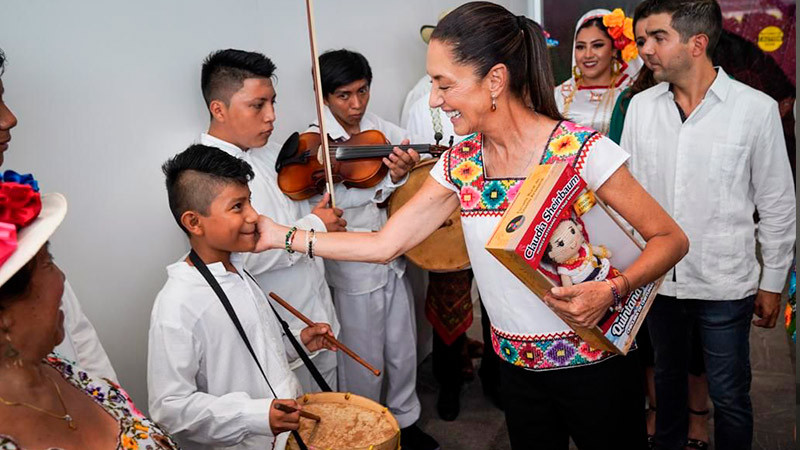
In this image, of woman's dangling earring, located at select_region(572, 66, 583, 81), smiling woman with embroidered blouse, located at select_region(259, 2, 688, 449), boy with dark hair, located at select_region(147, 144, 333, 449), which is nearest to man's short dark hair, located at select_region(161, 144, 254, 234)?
boy with dark hair, located at select_region(147, 144, 333, 449)

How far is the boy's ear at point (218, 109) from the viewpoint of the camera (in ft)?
9.14

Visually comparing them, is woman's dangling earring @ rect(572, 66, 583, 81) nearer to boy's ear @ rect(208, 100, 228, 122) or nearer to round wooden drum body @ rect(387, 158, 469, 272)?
round wooden drum body @ rect(387, 158, 469, 272)

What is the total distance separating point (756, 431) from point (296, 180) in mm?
2431

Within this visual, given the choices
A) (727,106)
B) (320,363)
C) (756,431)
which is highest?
(727,106)

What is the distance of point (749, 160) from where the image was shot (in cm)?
271

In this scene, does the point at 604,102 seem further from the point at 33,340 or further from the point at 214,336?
the point at 33,340

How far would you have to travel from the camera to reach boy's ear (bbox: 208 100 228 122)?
2787mm

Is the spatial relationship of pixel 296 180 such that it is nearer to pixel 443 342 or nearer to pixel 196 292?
pixel 196 292

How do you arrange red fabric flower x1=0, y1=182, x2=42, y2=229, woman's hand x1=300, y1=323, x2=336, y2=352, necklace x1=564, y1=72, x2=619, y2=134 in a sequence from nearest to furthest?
red fabric flower x1=0, y1=182, x2=42, y2=229 → woman's hand x1=300, y1=323, x2=336, y2=352 → necklace x1=564, y1=72, x2=619, y2=134

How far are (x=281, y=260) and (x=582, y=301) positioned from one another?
1385 mm

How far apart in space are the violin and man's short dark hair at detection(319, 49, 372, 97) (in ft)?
0.83

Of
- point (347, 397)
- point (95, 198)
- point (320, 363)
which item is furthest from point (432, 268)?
point (95, 198)

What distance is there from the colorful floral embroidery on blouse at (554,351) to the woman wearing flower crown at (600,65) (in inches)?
90.4

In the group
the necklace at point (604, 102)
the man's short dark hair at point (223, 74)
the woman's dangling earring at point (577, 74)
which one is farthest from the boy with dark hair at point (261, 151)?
the woman's dangling earring at point (577, 74)
